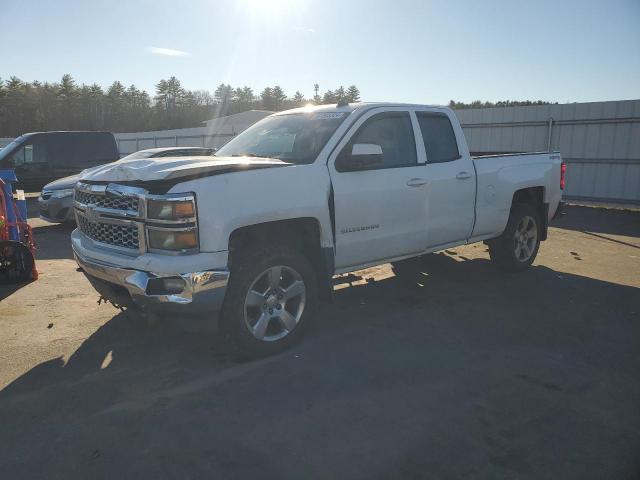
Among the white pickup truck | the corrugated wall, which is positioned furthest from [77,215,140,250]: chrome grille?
the corrugated wall

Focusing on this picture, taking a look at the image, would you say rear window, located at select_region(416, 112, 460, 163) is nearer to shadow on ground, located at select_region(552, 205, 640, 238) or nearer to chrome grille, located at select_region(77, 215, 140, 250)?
chrome grille, located at select_region(77, 215, 140, 250)

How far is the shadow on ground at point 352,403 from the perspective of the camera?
2658 millimetres

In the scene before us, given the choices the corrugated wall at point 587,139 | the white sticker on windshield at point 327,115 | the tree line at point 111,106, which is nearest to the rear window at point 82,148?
the corrugated wall at point 587,139

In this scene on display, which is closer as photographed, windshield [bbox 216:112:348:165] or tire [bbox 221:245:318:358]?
tire [bbox 221:245:318:358]

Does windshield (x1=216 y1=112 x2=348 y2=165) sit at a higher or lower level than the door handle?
higher

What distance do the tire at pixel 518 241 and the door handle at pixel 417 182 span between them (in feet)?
6.44

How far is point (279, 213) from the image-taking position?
386 centimetres

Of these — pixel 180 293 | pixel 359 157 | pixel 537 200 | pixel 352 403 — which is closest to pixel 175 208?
pixel 180 293

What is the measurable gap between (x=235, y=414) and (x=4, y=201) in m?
4.91

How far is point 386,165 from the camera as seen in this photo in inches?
190

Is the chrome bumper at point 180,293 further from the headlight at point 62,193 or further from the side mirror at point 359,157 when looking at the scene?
the headlight at point 62,193

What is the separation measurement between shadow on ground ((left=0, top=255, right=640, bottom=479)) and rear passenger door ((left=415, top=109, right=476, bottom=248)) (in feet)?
3.12

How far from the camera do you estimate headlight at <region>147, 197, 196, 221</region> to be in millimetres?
3430

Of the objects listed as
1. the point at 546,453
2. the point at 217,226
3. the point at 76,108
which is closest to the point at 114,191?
the point at 217,226
